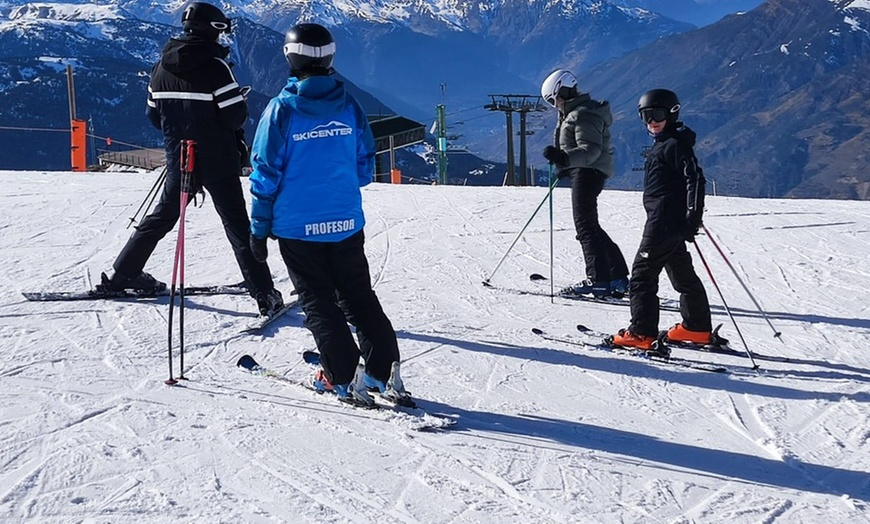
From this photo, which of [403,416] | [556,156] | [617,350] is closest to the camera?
[403,416]

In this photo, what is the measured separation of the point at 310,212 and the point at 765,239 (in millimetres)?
7168

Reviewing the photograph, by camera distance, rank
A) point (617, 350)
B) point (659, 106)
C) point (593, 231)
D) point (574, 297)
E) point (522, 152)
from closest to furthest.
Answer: point (659, 106)
point (617, 350)
point (593, 231)
point (574, 297)
point (522, 152)

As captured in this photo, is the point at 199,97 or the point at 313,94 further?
the point at 199,97

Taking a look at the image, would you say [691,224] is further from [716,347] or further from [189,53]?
[189,53]

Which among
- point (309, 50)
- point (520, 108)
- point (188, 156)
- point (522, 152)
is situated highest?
point (520, 108)

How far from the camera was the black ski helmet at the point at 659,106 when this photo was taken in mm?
4828

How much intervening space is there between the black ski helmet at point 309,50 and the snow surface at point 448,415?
67.8 inches

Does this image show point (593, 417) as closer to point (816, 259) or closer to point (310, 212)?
point (310, 212)

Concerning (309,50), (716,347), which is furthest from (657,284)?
(309,50)

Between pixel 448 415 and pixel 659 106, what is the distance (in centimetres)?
229

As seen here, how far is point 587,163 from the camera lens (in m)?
6.47

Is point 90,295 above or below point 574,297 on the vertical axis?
above

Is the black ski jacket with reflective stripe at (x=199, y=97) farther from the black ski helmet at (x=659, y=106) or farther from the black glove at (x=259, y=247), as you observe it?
the black ski helmet at (x=659, y=106)

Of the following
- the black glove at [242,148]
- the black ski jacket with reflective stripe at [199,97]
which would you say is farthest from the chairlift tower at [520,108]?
the black ski jacket with reflective stripe at [199,97]
